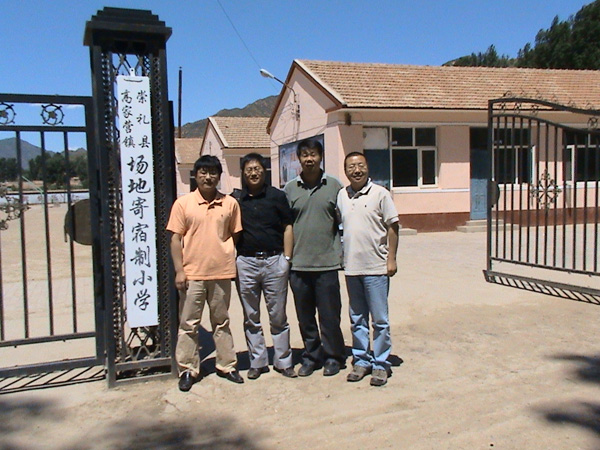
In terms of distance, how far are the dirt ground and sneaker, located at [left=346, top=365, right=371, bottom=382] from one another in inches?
2.5

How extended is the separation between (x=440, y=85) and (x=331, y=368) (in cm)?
1382

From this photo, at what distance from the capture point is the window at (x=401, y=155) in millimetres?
15180

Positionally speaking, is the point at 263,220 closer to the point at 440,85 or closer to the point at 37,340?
the point at 37,340

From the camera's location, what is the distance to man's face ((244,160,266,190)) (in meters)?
4.36

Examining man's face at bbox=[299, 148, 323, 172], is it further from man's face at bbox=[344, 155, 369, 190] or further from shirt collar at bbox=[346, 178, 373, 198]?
shirt collar at bbox=[346, 178, 373, 198]

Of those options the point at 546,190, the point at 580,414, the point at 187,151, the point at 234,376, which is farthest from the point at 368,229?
the point at 187,151

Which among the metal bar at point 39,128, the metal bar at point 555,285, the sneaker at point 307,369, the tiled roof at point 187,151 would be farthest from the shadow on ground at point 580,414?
the tiled roof at point 187,151

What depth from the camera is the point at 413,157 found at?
51.4ft

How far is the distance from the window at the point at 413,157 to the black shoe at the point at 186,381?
469 inches

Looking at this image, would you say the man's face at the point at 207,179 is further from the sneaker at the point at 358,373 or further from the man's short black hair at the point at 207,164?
the sneaker at the point at 358,373

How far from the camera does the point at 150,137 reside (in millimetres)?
4195

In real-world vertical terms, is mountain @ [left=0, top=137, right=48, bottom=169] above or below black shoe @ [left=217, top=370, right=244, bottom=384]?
above

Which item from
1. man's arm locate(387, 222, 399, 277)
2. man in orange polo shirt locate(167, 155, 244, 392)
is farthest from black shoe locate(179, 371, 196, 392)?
man's arm locate(387, 222, 399, 277)

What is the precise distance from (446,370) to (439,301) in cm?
250
